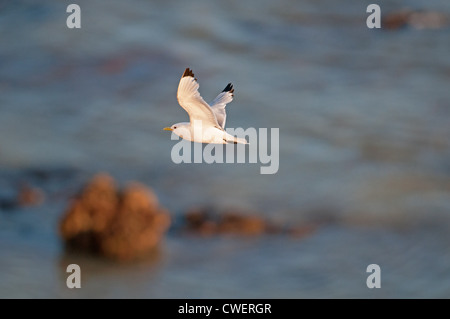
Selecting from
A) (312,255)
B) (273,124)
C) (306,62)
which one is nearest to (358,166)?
(273,124)

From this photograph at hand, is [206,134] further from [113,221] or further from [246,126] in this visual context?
[246,126]

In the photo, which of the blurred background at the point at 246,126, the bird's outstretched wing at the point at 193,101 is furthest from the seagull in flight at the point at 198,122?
the blurred background at the point at 246,126

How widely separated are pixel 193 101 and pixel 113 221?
8.40 ft

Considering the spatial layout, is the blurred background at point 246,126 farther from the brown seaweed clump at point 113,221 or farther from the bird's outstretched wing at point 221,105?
the bird's outstretched wing at point 221,105

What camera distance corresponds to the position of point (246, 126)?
1182cm

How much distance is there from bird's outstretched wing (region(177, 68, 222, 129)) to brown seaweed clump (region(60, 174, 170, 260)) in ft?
7.38

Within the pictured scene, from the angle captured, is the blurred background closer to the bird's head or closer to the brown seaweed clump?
the brown seaweed clump

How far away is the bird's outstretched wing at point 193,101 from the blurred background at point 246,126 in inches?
97.0

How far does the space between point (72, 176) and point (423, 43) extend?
7.01 metres

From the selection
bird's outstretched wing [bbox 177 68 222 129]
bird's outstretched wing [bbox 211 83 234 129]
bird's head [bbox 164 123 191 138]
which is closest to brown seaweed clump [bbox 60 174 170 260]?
bird's outstretched wing [bbox 211 83 234 129]

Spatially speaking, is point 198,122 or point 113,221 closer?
point 198,122

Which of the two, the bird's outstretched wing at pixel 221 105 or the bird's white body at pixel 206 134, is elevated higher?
the bird's outstretched wing at pixel 221 105

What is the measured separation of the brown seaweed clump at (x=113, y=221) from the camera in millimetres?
8391

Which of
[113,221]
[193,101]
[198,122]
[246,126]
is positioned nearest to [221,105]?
[198,122]
